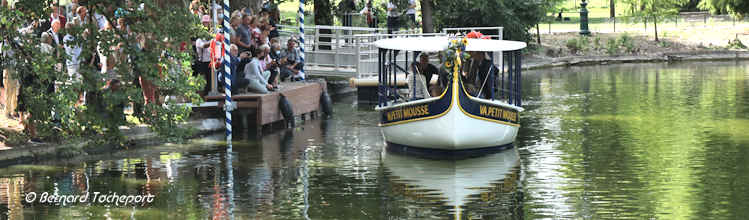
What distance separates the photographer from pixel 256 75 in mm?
23688

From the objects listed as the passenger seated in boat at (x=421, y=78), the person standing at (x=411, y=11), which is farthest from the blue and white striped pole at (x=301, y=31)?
the person standing at (x=411, y=11)

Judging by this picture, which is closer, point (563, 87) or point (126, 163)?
point (126, 163)

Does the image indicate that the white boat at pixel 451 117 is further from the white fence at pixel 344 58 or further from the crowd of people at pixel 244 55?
the white fence at pixel 344 58

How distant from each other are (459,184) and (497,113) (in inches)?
143

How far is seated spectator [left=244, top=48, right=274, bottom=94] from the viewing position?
23641mm

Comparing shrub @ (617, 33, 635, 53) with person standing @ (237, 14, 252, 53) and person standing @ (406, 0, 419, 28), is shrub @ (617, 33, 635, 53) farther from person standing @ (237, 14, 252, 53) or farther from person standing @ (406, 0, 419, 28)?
person standing @ (237, 14, 252, 53)

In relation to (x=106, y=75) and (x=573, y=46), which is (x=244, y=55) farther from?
(x=573, y=46)

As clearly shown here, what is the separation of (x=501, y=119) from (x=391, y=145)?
2048 millimetres

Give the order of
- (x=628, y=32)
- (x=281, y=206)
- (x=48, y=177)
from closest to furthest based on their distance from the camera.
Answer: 1. (x=281, y=206)
2. (x=48, y=177)
3. (x=628, y=32)

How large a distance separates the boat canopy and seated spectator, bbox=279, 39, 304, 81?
663cm

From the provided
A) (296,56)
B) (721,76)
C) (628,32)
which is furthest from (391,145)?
(628,32)

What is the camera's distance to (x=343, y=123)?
1005 inches

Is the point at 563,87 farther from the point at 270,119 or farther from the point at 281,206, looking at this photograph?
the point at 281,206

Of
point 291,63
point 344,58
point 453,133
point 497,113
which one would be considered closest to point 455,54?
point 453,133
